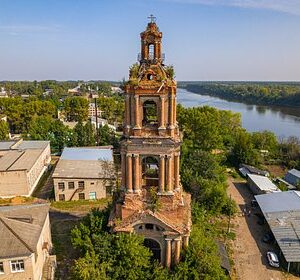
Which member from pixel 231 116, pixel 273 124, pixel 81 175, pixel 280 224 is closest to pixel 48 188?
pixel 81 175

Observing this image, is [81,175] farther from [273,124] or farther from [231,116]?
[273,124]

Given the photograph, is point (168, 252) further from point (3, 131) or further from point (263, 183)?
point (3, 131)

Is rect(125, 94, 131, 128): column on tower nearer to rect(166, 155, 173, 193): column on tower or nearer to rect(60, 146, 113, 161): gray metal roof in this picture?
rect(166, 155, 173, 193): column on tower

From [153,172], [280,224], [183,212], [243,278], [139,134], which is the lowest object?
[243,278]

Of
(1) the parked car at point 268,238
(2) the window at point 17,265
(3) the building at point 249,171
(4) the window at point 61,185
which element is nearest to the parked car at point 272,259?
(1) the parked car at point 268,238

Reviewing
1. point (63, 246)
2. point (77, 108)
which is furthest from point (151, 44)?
point (77, 108)

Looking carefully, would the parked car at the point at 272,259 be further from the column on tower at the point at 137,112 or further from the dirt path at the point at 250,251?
the column on tower at the point at 137,112

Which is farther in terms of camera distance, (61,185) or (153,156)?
(61,185)
